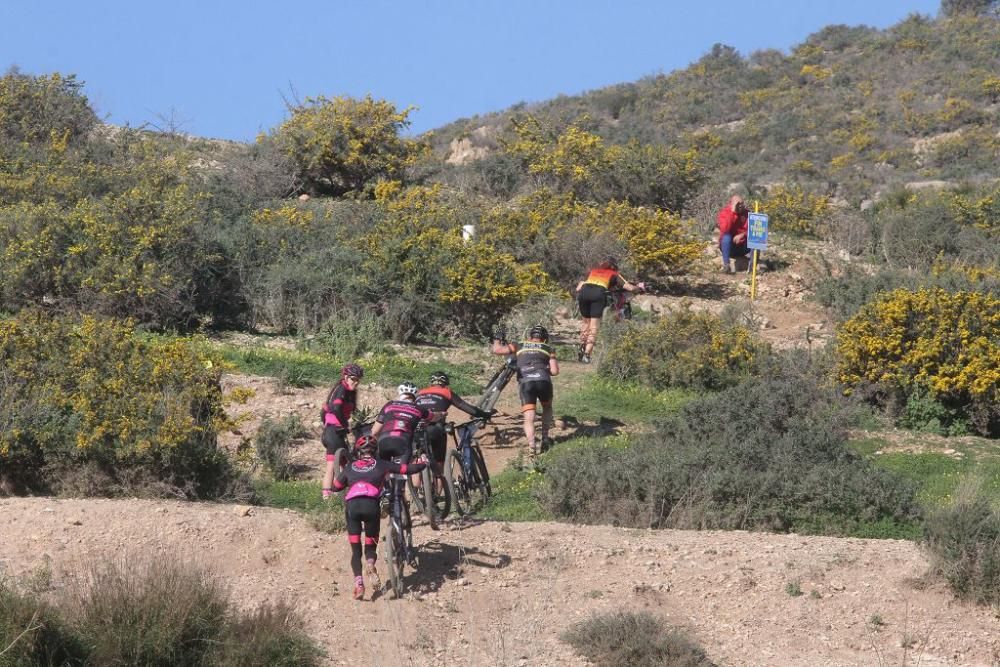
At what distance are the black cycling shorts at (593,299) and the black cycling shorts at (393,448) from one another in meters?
8.38

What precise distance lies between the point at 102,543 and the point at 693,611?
447 centimetres

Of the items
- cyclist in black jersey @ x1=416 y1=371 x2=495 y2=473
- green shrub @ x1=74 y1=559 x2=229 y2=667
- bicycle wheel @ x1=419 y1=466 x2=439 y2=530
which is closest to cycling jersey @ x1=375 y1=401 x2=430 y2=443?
bicycle wheel @ x1=419 y1=466 x2=439 y2=530

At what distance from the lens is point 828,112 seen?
1919 inches

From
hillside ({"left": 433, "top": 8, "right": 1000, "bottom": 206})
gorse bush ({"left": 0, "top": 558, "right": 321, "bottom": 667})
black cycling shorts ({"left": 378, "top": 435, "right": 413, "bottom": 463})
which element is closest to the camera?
gorse bush ({"left": 0, "top": 558, "right": 321, "bottom": 667})

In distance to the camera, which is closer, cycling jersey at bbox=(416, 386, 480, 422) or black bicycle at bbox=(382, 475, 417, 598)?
black bicycle at bbox=(382, 475, 417, 598)

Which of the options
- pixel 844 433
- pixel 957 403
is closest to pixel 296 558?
pixel 844 433

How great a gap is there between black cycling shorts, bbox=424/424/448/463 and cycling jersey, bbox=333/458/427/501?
2.03 meters

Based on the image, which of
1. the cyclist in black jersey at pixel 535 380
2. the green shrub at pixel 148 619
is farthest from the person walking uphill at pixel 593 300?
the green shrub at pixel 148 619

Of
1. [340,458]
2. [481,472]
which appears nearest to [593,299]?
[481,472]

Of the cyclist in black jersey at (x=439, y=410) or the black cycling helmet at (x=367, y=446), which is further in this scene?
the cyclist in black jersey at (x=439, y=410)

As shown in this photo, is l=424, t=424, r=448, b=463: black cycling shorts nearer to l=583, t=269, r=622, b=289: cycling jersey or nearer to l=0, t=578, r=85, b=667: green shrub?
l=0, t=578, r=85, b=667: green shrub

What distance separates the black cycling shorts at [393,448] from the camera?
11.2 m

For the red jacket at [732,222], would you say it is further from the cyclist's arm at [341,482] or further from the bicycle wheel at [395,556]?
the bicycle wheel at [395,556]

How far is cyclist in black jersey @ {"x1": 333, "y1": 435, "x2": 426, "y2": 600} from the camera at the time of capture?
32.6 ft
